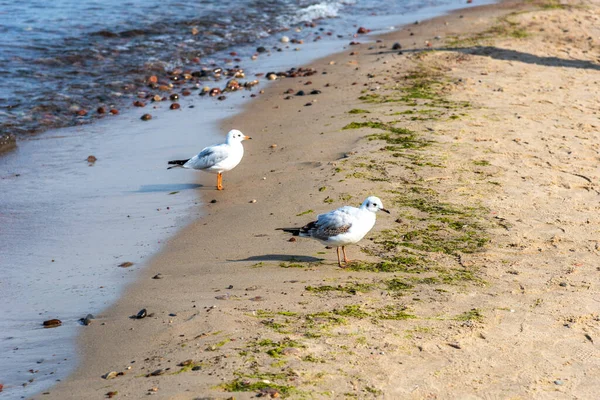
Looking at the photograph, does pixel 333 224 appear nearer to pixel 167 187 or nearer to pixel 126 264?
pixel 126 264

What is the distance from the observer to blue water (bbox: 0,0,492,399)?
6195 millimetres

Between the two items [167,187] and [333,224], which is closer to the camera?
[333,224]

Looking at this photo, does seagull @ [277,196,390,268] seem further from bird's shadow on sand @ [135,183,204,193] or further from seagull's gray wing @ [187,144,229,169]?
bird's shadow on sand @ [135,183,204,193]

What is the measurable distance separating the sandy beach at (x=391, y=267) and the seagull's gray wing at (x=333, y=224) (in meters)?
0.32

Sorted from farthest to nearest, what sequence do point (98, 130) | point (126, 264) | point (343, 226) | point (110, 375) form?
point (98, 130) < point (126, 264) < point (343, 226) < point (110, 375)

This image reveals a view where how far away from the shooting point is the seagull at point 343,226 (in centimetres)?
624

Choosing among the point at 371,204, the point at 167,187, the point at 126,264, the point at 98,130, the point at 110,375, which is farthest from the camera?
the point at 98,130

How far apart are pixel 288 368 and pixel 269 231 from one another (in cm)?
266

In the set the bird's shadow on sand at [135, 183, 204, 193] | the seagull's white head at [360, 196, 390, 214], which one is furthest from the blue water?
the seagull's white head at [360, 196, 390, 214]

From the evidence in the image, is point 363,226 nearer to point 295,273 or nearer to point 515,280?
point 295,273

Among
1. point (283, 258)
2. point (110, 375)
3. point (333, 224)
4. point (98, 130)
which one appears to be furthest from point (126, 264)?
point (98, 130)

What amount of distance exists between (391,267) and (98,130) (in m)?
6.59

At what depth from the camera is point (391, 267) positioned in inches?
249

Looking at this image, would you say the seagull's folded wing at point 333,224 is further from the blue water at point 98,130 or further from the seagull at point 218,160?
the seagull at point 218,160
